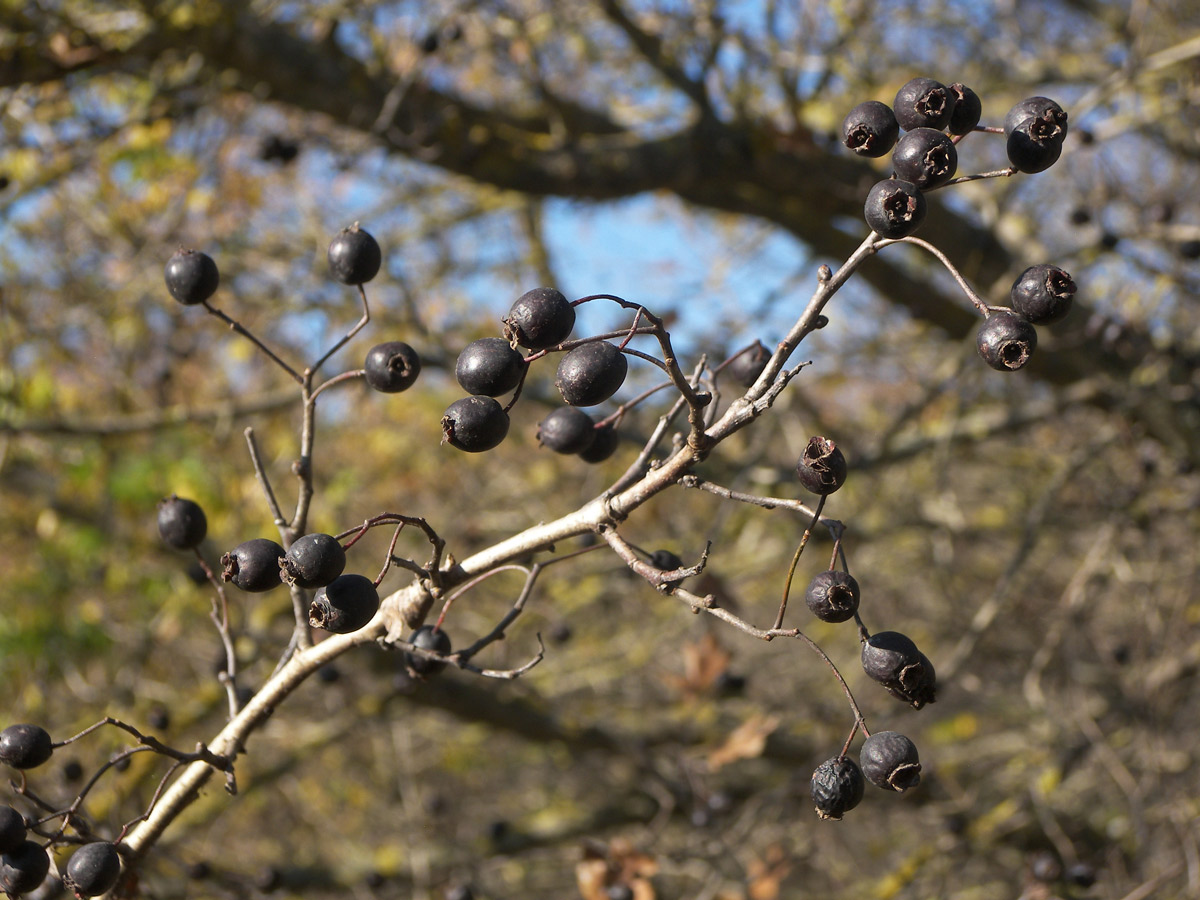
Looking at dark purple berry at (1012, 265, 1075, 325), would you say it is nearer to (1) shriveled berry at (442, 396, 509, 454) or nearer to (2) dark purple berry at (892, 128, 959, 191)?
(2) dark purple berry at (892, 128, 959, 191)

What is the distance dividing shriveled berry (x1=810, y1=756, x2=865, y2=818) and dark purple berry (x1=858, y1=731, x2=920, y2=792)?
26mm

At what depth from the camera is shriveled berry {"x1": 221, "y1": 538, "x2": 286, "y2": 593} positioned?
1.48m

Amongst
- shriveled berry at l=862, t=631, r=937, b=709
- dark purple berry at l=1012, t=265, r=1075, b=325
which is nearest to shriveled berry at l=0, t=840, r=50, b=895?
shriveled berry at l=862, t=631, r=937, b=709

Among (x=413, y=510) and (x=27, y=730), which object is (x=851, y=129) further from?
(x=413, y=510)

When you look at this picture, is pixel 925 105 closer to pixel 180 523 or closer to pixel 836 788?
pixel 836 788

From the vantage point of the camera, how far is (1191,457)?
4.14 m

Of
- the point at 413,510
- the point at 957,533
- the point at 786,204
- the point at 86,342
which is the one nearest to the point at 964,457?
the point at 957,533

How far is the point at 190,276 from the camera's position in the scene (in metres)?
1.87

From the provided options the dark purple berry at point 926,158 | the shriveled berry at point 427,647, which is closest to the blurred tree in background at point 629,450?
the shriveled berry at point 427,647

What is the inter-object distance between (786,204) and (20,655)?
4.40 metres

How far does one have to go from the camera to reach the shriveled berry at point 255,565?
1.48 meters

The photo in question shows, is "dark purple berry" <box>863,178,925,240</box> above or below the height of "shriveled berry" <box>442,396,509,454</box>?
above

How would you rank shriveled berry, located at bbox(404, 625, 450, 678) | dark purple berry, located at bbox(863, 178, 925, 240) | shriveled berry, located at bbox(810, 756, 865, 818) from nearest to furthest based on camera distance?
dark purple berry, located at bbox(863, 178, 925, 240)
shriveled berry, located at bbox(810, 756, 865, 818)
shriveled berry, located at bbox(404, 625, 450, 678)

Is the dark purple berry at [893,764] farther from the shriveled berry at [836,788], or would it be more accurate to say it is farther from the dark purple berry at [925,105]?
the dark purple berry at [925,105]
